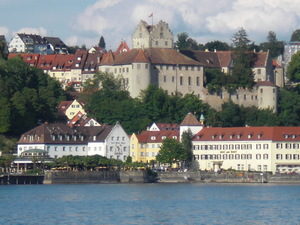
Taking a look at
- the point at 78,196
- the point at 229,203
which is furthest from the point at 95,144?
the point at 229,203

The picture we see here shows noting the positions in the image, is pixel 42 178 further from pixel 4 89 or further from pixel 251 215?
pixel 251 215

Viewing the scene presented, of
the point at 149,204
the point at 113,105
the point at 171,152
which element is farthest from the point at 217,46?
the point at 149,204

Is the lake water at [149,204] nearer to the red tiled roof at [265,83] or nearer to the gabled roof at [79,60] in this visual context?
the red tiled roof at [265,83]

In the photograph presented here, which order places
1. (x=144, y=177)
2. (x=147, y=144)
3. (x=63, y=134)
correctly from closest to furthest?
(x=144, y=177), (x=63, y=134), (x=147, y=144)

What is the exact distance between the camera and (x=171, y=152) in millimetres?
123188

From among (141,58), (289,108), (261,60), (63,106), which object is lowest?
(289,108)

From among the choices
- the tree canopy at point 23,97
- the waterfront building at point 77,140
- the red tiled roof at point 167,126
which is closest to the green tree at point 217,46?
the tree canopy at point 23,97

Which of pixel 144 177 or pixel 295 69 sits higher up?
pixel 295 69

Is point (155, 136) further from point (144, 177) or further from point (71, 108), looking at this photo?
point (71, 108)

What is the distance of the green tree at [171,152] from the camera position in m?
123

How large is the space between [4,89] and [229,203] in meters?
51.6

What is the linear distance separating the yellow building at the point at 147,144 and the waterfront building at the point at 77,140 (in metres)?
0.70

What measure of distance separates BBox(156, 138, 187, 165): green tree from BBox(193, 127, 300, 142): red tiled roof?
3712 millimetres

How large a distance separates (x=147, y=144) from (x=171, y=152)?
7869 mm
